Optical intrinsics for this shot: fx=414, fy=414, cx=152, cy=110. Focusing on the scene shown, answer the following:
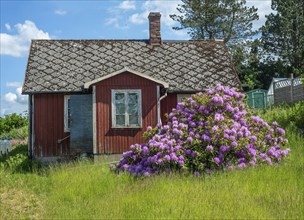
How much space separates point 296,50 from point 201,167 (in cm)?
4485

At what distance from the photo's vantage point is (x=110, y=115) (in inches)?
632

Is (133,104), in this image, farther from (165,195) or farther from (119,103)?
(165,195)

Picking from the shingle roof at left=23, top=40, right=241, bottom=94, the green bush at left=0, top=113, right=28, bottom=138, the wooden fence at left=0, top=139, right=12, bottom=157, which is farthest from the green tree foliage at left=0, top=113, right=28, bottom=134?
the shingle roof at left=23, top=40, right=241, bottom=94

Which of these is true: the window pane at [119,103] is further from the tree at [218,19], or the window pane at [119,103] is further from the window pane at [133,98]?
the tree at [218,19]

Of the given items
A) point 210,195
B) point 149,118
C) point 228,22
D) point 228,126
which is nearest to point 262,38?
point 228,22

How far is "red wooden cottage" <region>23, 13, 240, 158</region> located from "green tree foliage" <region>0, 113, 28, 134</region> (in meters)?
13.9

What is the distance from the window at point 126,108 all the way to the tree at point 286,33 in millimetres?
38118

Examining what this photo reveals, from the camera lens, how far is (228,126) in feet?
35.7

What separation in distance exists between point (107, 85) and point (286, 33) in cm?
4093

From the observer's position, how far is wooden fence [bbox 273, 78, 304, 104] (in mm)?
23875

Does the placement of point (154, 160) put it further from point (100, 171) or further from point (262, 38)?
point (262, 38)

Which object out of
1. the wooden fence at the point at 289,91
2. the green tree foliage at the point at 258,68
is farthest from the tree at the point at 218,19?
the wooden fence at the point at 289,91

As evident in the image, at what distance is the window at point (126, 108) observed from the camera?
1614cm

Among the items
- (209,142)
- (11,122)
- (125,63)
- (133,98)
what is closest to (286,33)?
(11,122)
